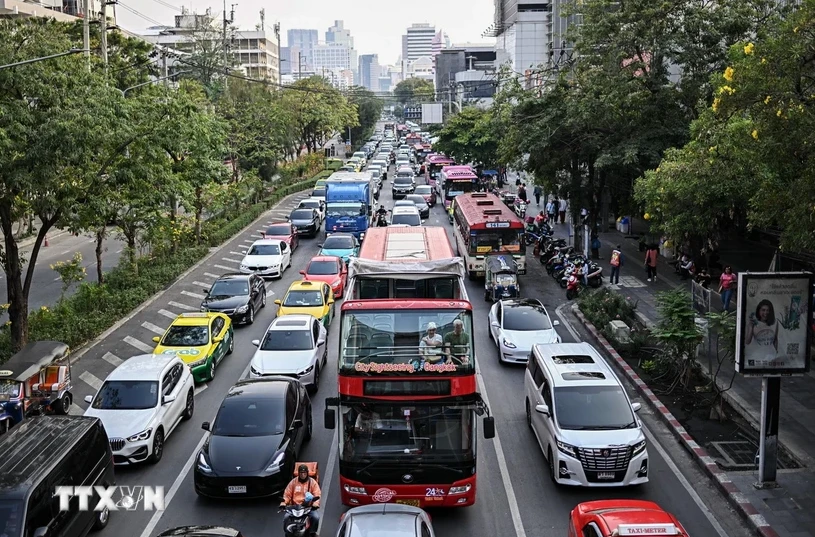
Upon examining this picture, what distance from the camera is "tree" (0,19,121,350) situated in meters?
18.7

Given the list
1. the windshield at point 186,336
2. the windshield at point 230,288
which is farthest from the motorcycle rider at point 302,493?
the windshield at point 230,288

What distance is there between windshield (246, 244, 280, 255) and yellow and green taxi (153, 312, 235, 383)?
11533 millimetres

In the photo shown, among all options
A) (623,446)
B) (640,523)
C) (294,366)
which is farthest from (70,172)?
(640,523)

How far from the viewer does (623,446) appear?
13.7m

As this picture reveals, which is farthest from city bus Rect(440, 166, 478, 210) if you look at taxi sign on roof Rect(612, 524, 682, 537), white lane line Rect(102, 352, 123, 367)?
taxi sign on roof Rect(612, 524, 682, 537)

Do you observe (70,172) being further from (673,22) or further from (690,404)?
(673,22)

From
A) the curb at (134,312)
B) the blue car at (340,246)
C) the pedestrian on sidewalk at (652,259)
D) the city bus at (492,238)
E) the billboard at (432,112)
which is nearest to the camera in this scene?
the curb at (134,312)

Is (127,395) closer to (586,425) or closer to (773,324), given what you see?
(586,425)

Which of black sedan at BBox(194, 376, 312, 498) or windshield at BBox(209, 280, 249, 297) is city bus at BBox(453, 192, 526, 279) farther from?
black sedan at BBox(194, 376, 312, 498)

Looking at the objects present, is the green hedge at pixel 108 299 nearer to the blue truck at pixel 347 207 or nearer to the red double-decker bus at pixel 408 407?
the blue truck at pixel 347 207

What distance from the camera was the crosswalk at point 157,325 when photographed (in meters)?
20.2

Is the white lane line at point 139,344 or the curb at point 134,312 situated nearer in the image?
the curb at point 134,312

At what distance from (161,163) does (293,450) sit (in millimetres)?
14382

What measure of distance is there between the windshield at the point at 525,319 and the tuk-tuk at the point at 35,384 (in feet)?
35.6
